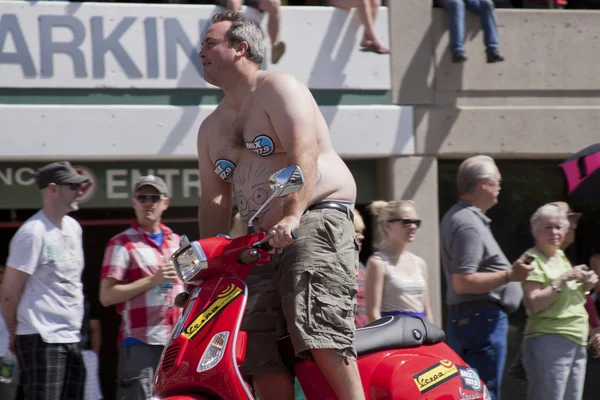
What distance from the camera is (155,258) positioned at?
6176 millimetres

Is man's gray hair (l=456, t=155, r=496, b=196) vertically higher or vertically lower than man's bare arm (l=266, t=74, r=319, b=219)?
higher

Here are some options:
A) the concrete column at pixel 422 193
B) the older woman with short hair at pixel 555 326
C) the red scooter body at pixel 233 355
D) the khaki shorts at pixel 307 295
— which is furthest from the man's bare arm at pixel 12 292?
the concrete column at pixel 422 193

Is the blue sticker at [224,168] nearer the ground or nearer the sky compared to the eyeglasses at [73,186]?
nearer the ground

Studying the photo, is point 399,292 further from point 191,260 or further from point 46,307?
point 191,260

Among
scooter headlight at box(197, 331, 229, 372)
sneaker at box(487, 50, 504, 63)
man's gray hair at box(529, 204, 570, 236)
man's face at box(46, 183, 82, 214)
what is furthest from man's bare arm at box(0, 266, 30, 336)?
sneaker at box(487, 50, 504, 63)

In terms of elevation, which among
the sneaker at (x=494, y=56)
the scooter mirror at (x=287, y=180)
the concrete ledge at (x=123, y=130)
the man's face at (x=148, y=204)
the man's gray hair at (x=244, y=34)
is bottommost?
the scooter mirror at (x=287, y=180)

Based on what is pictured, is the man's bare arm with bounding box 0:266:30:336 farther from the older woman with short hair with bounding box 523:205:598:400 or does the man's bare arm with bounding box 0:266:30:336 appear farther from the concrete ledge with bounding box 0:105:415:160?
the older woman with short hair with bounding box 523:205:598:400

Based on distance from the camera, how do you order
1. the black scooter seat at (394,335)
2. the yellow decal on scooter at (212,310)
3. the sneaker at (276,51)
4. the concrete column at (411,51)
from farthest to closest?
the concrete column at (411,51) < the sneaker at (276,51) < the black scooter seat at (394,335) < the yellow decal on scooter at (212,310)

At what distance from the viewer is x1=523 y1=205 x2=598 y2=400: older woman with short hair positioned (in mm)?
6293

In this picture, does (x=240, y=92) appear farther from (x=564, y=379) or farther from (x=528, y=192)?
(x=528, y=192)

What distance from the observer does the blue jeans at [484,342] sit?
6102 mm

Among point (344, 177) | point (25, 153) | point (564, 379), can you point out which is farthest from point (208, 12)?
point (344, 177)

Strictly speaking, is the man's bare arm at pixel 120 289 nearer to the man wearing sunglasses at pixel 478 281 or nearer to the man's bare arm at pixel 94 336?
the man's bare arm at pixel 94 336

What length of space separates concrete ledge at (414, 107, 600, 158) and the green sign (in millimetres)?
2075
